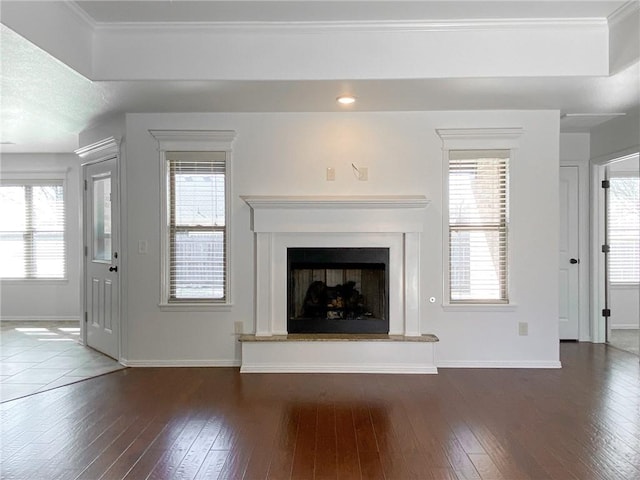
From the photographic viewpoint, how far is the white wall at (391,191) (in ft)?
14.7

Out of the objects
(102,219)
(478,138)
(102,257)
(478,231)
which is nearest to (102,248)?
(102,257)

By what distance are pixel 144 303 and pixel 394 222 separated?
7.85ft

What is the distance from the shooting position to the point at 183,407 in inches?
135

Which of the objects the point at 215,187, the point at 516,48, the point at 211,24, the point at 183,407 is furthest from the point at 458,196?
the point at 183,407

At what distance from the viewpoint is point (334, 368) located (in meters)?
4.27

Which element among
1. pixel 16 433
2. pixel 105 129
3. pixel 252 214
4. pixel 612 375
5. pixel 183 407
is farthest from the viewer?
pixel 105 129

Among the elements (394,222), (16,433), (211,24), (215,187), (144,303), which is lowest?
(16,433)

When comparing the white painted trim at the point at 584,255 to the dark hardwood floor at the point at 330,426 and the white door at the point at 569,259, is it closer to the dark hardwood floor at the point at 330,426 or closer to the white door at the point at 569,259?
the white door at the point at 569,259

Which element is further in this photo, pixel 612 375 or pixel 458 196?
pixel 458 196

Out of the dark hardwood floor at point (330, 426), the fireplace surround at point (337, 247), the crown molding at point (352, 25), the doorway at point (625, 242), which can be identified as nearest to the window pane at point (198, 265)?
the fireplace surround at point (337, 247)

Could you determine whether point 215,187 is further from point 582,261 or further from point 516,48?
point 582,261

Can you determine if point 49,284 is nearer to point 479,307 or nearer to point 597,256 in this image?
point 479,307

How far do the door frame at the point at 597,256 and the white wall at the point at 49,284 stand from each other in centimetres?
668

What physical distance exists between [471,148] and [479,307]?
4.72ft
